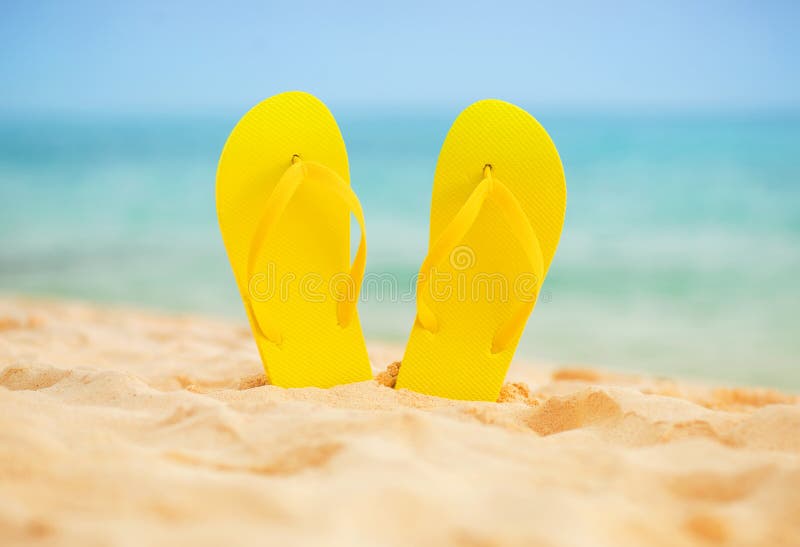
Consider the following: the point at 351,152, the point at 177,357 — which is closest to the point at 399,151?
the point at 351,152

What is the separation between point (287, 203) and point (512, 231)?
19.1 inches

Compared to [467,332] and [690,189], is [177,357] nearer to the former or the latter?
[467,332]

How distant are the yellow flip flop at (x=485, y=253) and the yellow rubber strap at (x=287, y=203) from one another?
15 centimetres

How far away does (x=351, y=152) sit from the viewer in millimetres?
10055

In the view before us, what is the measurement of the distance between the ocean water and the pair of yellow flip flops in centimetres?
169

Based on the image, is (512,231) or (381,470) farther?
(512,231)

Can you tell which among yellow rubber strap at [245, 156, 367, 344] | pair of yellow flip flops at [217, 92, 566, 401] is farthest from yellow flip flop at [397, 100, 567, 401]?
yellow rubber strap at [245, 156, 367, 344]

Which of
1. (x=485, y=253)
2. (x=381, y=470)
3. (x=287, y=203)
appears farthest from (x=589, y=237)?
(x=381, y=470)

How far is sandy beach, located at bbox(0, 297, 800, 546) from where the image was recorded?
0.70 m

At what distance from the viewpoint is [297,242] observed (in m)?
1.58

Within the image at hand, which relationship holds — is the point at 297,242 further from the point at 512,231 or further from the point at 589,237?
the point at 589,237

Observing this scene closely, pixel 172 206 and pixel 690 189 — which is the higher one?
pixel 690 189

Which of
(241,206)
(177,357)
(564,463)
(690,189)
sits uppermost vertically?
(690,189)

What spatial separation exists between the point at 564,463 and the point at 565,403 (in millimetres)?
315
